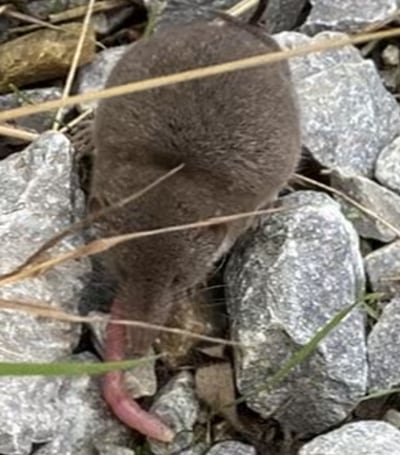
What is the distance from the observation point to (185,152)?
3.04m

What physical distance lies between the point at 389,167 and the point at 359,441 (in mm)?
939

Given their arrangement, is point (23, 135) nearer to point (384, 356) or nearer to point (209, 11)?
point (209, 11)

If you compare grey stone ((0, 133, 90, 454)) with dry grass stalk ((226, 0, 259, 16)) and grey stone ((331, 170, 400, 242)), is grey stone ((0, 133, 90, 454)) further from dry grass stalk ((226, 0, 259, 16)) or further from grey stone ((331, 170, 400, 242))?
dry grass stalk ((226, 0, 259, 16))

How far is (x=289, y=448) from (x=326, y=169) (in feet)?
2.72

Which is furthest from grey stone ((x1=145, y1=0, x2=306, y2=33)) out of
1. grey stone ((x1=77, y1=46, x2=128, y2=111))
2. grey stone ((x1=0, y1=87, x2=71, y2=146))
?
grey stone ((x1=0, y1=87, x2=71, y2=146))

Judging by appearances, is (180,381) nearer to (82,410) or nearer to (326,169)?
(82,410)

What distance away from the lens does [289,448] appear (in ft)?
9.99

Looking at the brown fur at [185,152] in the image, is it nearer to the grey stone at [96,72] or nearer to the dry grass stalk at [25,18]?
the grey stone at [96,72]

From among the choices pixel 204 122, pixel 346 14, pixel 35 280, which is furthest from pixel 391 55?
pixel 35 280

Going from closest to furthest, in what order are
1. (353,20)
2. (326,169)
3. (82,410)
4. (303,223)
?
1. (82,410)
2. (303,223)
3. (326,169)
4. (353,20)

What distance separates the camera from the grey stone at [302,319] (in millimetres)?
2971

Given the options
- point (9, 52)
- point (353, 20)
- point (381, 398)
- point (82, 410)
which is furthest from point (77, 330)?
point (353, 20)

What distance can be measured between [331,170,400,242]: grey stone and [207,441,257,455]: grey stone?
73cm

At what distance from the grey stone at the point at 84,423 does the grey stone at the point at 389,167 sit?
0.99m
